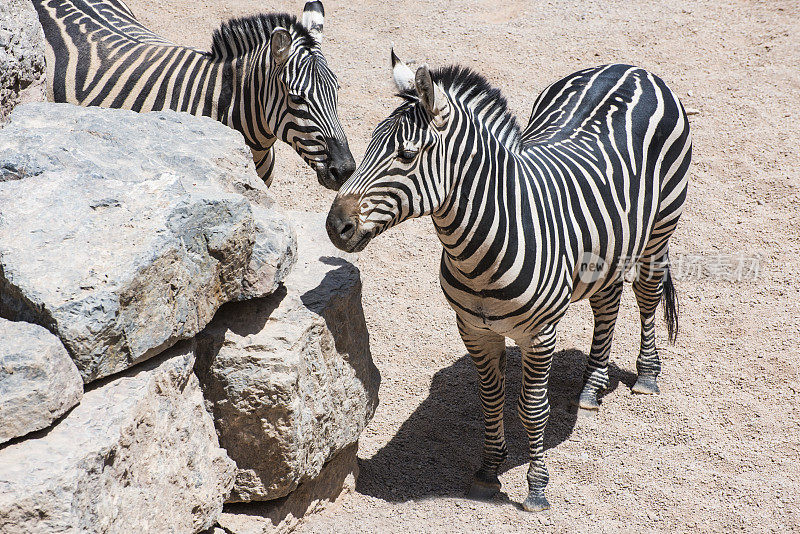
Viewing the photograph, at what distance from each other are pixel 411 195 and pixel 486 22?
6169 mm

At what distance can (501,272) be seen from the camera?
138 inches

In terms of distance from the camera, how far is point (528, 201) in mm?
3598

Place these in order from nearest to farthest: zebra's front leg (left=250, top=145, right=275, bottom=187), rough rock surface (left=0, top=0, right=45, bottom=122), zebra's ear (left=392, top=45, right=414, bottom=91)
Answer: zebra's ear (left=392, top=45, right=414, bottom=91) < rough rock surface (left=0, top=0, right=45, bottom=122) < zebra's front leg (left=250, top=145, right=275, bottom=187)

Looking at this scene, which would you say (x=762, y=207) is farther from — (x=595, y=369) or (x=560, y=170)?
(x=560, y=170)

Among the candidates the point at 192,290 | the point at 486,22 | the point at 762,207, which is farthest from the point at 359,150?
the point at 192,290

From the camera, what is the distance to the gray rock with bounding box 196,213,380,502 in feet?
10.4

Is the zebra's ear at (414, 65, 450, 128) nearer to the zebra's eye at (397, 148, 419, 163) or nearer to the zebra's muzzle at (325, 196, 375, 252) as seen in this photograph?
the zebra's eye at (397, 148, 419, 163)

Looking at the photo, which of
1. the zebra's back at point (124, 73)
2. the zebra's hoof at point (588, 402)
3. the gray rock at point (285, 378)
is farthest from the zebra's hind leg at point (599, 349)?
the zebra's back at point (124, 73)

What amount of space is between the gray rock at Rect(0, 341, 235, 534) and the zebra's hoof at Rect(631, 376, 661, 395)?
2978 millimetres

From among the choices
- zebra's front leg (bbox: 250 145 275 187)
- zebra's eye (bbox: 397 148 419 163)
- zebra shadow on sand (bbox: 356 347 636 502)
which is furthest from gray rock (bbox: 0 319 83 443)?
zebra's front leg (bbox: 250 145 275 187)

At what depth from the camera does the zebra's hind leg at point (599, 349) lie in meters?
4.75

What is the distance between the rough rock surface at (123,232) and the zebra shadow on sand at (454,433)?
1587mm

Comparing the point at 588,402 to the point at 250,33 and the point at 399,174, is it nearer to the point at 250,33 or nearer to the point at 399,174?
the point at 399,174

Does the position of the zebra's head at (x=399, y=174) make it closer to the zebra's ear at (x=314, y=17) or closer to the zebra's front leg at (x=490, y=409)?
the zebra's front leg at (x=490, y=409)
